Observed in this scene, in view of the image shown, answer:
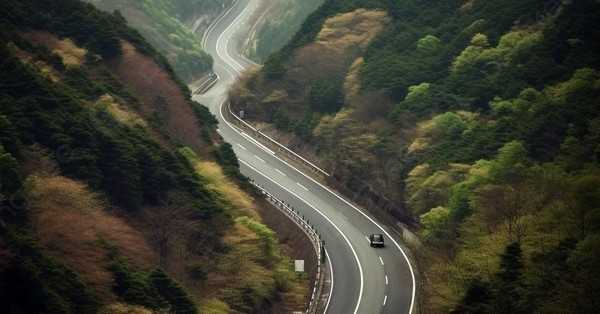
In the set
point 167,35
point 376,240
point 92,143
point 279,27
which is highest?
point 279,27

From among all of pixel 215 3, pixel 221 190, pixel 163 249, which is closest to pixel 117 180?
pixel 163 249

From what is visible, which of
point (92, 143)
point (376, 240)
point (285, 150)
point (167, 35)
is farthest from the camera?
point (167, 35)

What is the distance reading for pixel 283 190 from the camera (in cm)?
7912

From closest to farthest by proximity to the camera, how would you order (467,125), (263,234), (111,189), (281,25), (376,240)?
(111,189) → (263,234) → (376,240) → (467,125) → (281,25)

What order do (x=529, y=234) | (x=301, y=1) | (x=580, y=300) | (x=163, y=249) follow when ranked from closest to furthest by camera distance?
1. (x=580, y=300)
2. (x=529, y=234)
3. (x=163, y=249)
4. (x=301, y=1)

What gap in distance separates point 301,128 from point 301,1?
5749 cm

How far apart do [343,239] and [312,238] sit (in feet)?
7.73

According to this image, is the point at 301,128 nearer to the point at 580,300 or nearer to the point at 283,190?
the point at 283,190

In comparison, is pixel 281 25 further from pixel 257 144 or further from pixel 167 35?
pixel 257 144

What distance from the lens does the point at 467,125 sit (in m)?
74.4

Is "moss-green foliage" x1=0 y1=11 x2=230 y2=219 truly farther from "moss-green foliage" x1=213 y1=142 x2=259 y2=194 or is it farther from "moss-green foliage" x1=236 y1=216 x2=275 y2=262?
"moss-green foliage" x1=213 y1=142 x2=259 y2=194

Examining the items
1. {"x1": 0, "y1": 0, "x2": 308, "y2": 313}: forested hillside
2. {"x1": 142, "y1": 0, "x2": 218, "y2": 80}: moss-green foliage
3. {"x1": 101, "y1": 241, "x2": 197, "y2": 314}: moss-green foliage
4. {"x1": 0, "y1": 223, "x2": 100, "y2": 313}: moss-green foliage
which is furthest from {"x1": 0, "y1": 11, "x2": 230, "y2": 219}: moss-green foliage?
{"x1": 142, "y1": 0, "x2": 218, "y2": 80}: moss-green foliage

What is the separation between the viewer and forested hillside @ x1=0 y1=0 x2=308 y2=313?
4347 centimetres

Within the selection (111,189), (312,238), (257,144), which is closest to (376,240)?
(312,238)
